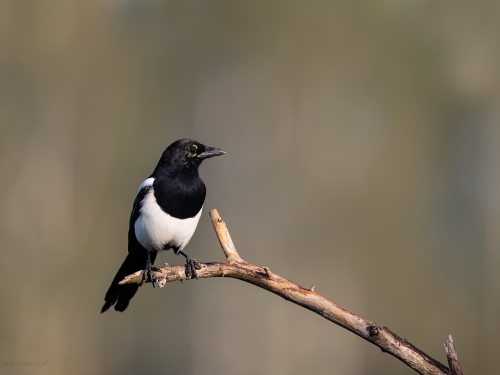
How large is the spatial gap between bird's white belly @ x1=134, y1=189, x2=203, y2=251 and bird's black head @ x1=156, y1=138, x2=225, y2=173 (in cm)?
26

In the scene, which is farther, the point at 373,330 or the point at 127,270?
the point at 127,270

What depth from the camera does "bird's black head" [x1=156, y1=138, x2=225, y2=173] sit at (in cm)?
412

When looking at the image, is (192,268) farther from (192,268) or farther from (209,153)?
(209,153)

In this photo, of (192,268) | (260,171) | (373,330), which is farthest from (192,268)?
(260,171)

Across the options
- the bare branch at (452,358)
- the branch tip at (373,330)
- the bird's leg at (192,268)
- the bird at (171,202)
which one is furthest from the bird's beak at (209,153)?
the bare branch at (452,358)

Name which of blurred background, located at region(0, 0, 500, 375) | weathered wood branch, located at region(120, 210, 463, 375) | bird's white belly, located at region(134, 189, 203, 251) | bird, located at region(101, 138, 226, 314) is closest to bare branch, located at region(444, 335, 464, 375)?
weathered wood branch, located at region(120, 210, 463, 375)

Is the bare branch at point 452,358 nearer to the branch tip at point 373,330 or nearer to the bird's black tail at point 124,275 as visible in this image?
the branch tip at point 373,330

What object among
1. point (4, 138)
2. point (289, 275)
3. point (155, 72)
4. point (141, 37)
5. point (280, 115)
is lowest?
point (289, 275)

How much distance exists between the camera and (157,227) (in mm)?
3926

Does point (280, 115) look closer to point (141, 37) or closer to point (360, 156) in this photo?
point (360, 156)

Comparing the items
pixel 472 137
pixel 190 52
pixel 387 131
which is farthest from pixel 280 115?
pixel 472 137

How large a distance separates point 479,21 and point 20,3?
27.1 ft

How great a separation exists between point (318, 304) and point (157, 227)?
140cm

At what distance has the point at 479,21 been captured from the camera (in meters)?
11.2
